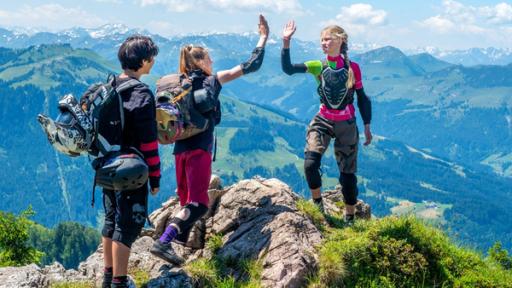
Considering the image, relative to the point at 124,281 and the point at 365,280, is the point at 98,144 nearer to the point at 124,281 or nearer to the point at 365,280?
the point at 124,281

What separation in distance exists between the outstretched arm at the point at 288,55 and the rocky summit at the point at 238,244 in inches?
104

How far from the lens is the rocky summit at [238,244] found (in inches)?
334

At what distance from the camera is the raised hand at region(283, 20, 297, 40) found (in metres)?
11.0

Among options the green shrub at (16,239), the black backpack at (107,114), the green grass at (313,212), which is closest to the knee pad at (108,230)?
the black backpack at (107,114)

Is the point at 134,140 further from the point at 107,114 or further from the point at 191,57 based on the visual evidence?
the point at 191,57

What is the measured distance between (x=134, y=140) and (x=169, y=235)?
188 cm

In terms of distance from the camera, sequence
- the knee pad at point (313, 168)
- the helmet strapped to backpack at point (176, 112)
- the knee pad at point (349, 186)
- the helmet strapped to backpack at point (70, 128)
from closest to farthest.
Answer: the helmet strapped to backpack at point (70, 128)
the helmet strapped to backpack at point (176, 112)
the knee pad at point (313, 168)
the knee pad at point (349, 186)

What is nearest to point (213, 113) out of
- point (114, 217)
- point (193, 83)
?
point (193, 83)

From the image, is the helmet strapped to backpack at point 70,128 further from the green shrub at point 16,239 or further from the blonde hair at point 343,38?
the green shrub at point 16,239

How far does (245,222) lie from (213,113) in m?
2.44

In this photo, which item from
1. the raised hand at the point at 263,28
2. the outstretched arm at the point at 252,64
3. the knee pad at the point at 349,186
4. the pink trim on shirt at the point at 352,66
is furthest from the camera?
the knee pad at the point at 349,186

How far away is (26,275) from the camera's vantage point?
8.42 meters

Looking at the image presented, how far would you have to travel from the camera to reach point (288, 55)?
11.3 meters

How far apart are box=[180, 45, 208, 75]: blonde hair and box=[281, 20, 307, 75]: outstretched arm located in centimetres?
233
